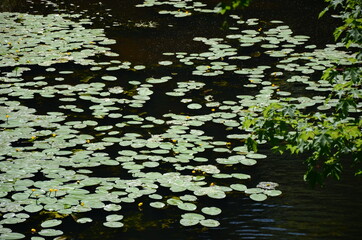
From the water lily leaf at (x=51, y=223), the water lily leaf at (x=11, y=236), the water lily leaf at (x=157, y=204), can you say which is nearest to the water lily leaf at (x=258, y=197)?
the water lily leaf at (x=157, y=204)

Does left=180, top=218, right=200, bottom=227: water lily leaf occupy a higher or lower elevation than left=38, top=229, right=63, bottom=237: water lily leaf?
higher

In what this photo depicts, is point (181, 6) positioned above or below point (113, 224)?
above

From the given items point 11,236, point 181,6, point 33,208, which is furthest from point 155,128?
point 181,6

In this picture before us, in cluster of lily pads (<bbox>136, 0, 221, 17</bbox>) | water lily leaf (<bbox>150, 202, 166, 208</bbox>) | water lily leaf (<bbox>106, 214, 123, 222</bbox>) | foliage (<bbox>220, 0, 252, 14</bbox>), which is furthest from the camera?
cluster of lily pads (<bbox>136, 0, 221, 17</bbox>)

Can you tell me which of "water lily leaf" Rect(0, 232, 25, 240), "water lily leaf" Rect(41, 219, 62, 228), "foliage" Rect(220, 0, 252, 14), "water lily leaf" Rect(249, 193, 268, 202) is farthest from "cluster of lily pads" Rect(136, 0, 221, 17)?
"foliage" Rect(220, 0, 252, 14)

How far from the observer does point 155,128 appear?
463cm

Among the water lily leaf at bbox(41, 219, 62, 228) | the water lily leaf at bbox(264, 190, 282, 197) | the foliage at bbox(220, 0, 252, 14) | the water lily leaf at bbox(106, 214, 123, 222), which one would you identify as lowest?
the water lily leaf at bbox(106, 214, 123, 222)

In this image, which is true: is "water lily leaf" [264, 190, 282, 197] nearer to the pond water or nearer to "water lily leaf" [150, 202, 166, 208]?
the pond water

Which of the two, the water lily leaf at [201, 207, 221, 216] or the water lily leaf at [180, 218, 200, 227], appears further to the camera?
the water lily leaf at [201, 207, 221, 216]

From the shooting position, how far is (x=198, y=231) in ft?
10.9

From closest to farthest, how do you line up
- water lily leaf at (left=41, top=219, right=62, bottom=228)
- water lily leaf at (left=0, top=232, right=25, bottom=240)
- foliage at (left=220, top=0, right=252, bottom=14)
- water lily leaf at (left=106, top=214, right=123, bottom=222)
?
foliage at (left=220, top=0, right=252, bottom=14), water lily leaf at (left=0, top=232, right=25, bottom=240), water lily leaf at (left=41, top=219, right=62, bottom=228), water lily leaf at (left=106, top=214, right=123, bottom=222)

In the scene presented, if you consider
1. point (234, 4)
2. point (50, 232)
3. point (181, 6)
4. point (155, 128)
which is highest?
point (234, 4)

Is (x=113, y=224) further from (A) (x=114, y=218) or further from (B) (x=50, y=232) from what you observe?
(B) (x=50, y=232)

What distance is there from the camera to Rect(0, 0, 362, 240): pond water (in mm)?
3441
